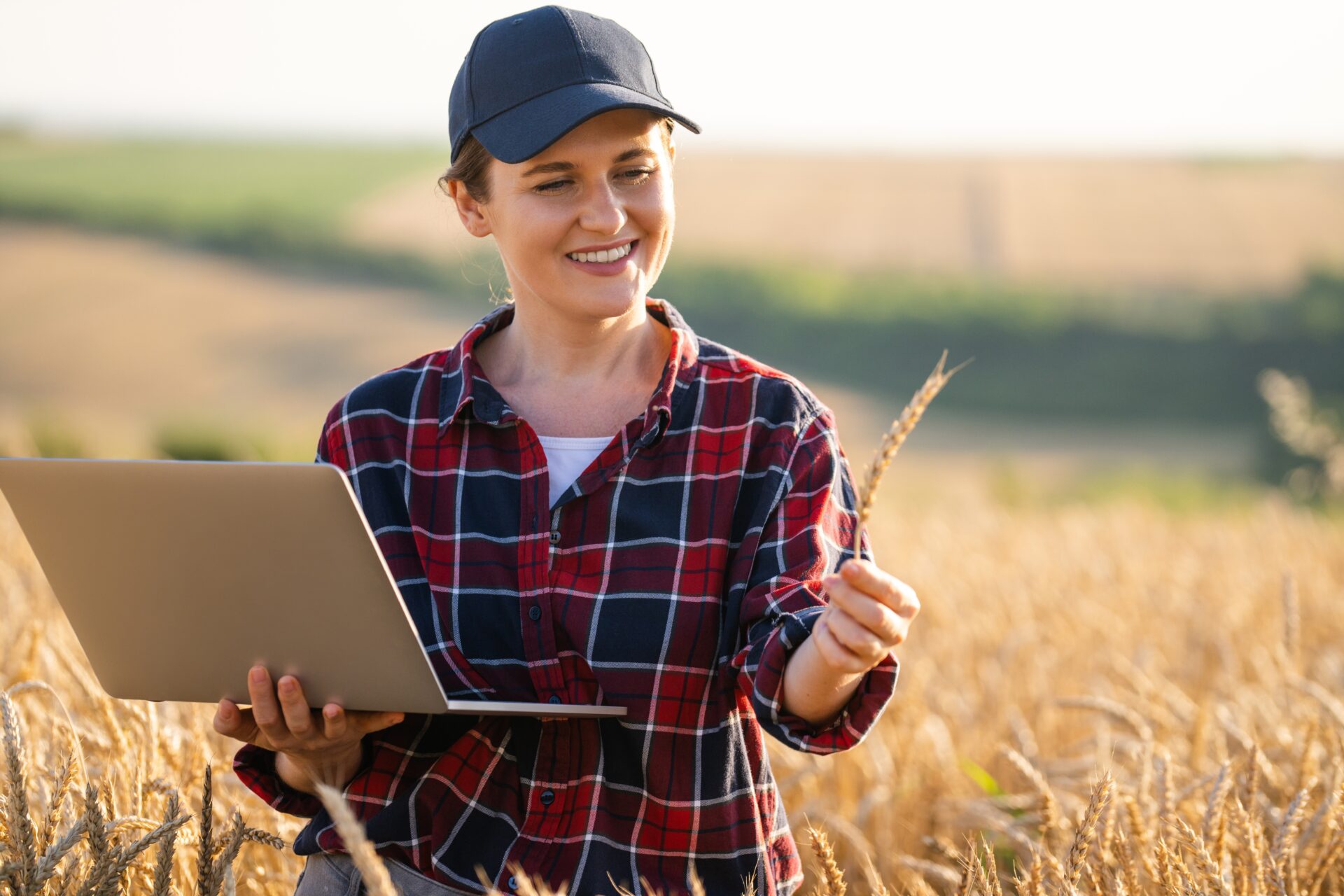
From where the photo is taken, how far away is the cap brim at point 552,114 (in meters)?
Answer: 1.75

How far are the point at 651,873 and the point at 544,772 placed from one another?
7.6 inches

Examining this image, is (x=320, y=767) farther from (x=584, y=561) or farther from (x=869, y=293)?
(x=869, y=293)

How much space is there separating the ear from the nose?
0.23 meters

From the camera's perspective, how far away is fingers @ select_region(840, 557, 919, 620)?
1.37 m

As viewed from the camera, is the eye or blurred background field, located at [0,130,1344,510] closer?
the eye

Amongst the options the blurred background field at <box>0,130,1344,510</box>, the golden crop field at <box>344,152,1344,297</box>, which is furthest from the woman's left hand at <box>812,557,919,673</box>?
the golden crop field at <box>344,152,1344,297</box>

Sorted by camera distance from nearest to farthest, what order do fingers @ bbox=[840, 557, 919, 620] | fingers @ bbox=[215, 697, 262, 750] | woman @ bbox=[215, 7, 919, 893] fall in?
fingers @ bbox=[840, 557, 919, 620]
fingers @ bbox=[215, 697, 262, 750]
woman @ bbox=[215, 7, 919, 893]

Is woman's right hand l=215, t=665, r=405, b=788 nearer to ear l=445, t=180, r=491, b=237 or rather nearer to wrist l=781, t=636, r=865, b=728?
wrist l=781, t=636, r=865, b=728

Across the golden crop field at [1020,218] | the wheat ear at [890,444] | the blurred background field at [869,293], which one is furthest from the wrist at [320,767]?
the golden crop field at [1020,218]

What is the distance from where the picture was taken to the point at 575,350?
1984 mm

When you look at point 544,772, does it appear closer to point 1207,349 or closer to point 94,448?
point 94,448

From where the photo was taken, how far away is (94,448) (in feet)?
39.5

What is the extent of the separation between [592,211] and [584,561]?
49 cm

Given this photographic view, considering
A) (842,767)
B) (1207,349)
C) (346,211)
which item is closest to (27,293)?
(346,211)
